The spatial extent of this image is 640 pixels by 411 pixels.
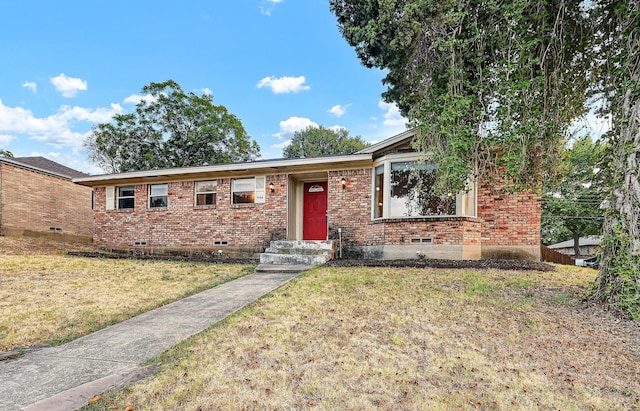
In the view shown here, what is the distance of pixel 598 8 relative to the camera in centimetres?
568

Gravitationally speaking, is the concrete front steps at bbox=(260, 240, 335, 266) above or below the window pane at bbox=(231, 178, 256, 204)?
below

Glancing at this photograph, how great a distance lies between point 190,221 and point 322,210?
16.2ft

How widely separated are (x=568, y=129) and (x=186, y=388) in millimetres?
7227

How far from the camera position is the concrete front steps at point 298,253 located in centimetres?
945

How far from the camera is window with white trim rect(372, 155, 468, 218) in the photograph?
32.0 ft

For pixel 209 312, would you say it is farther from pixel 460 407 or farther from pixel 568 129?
pixel 568 129

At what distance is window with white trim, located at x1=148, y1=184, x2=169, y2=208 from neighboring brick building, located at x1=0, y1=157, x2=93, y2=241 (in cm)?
688

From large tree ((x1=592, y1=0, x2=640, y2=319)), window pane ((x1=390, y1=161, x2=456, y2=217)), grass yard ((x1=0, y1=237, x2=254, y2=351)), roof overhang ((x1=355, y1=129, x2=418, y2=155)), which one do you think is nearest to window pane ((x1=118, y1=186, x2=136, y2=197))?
grass yard ((x1=0, y1=237, x2=254, y2=351))

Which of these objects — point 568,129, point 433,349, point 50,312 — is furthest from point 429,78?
point 50,312

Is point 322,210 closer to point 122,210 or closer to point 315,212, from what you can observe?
point 315,212

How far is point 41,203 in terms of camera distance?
16016 millimetres

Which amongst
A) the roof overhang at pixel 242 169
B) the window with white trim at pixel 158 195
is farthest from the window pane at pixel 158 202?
the roof overhang at pixel 242 169

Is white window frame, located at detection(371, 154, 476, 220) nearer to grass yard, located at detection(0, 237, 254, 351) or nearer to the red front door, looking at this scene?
the red front door

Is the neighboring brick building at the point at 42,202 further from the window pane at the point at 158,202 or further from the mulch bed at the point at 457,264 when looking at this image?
the mulch bed at the point at 457,264
